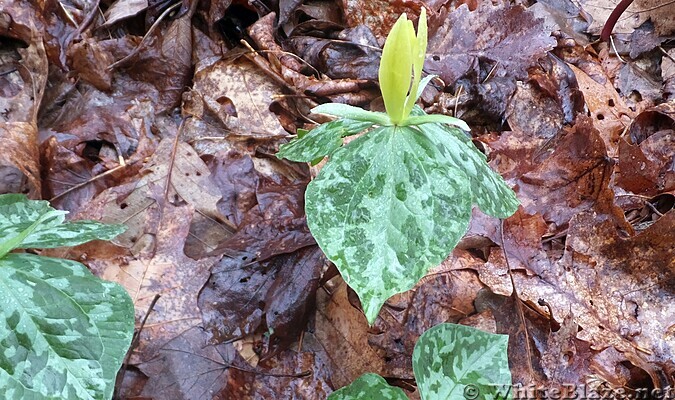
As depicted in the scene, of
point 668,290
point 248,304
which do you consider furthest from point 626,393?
point 248,304

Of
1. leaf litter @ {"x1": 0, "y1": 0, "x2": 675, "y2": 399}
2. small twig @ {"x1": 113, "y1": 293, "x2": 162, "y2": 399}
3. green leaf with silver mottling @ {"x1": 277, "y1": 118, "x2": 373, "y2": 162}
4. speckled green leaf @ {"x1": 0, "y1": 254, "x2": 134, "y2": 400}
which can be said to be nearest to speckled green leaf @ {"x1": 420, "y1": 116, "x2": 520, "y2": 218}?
green leaf with silver mottling @ {"x1": 277, "y1": 118, "x2": 373, "y2": 162}

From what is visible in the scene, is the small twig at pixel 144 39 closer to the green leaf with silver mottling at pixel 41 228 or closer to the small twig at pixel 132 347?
the green leaf with silver mottling at pixel 41 228

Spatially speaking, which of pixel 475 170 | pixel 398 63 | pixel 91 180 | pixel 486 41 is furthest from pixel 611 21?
pixel 91 180

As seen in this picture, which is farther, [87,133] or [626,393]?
[87,133]

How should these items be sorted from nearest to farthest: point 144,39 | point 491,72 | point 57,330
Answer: point 57,330, point 144,39, point 491,72

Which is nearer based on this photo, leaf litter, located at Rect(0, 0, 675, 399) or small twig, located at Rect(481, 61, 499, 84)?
leaf litter, located at Rect(0, 0, 675, 399)

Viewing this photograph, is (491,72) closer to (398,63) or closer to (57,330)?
(398,63)

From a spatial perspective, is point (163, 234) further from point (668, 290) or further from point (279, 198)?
point (668, 290)

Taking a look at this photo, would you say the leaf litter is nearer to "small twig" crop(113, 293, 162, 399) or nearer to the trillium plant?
"small twig" crop(113, 293, 162, 399)
